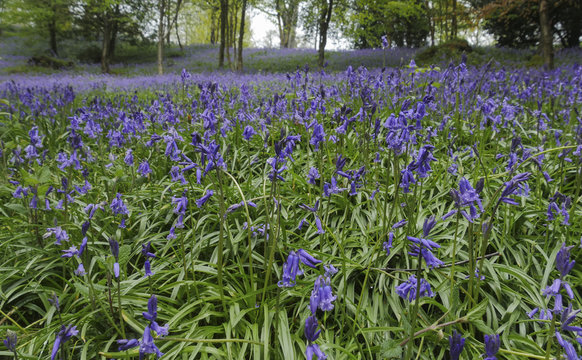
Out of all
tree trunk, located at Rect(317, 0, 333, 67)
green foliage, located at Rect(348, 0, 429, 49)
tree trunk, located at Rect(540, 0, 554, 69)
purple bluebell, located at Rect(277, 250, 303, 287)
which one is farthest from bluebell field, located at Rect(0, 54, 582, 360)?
green foliage, located at Rect(348, 0, 429, 49)

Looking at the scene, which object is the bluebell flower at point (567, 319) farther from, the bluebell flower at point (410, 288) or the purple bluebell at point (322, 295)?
the purple bluebell at point (322, 295)

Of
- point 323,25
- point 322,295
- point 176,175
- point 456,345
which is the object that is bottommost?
point 456,345

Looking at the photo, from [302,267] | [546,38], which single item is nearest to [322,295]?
[302,267]

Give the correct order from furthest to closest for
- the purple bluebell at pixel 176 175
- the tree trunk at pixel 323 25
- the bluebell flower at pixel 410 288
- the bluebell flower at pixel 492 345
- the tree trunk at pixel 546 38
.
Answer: the tree trunk at pixel 323 25 < the tree trunk at pixel 546 38 < the purple bluebell at pixel 176 175 < the bluebell flower at pixel 410 288 < the bluebell flower at pixel 492 345

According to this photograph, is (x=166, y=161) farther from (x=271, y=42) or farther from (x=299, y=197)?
(x=271, y=42)

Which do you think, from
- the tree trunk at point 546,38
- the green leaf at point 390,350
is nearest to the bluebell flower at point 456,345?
the green leaf at point 390,350

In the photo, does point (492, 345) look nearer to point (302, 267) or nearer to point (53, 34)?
point (302, 267)

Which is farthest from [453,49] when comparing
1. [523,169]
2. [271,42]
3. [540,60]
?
[271,42]

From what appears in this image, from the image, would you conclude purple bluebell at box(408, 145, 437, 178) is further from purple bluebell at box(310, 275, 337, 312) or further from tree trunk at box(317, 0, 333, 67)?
tree trunk at box(317, 0, 333, 67)

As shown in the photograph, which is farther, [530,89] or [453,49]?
[453,49]

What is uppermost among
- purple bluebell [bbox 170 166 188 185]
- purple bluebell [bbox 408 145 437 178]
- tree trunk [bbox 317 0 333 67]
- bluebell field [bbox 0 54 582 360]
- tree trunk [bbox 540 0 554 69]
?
tree trunk [bbox 317 0 333 67]

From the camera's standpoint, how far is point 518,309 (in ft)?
6.66

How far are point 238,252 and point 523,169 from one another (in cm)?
289

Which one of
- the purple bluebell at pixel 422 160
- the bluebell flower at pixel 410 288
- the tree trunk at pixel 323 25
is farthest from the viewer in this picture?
the tree trunk at pixel 323 25
